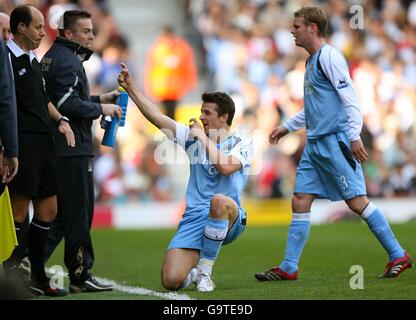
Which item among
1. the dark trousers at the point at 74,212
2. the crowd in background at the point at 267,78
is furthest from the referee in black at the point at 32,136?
the crowd in background at the point at 267,78

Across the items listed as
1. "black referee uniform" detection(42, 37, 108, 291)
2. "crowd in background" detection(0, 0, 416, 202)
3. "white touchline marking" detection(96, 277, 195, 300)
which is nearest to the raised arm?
"black referee uniform" detection(42, 37, 108, 291)

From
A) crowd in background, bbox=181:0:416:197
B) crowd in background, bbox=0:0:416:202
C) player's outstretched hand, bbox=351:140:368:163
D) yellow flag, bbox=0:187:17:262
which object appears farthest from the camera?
crowd in background, bbox=181:0:416:197

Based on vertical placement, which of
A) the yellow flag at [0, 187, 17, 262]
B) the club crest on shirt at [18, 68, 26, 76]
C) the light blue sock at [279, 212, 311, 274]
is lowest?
the light blue sock at [279, 212, 311, 274]

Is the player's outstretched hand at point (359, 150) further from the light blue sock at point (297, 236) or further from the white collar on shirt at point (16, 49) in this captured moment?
the white collar on shirt at point (16, 49)

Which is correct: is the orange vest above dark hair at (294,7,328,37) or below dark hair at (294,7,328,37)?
below

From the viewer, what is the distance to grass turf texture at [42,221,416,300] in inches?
309

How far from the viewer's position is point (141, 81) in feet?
67.8

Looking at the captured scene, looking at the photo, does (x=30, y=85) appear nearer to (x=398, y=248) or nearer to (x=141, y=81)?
(x=398, y=248)

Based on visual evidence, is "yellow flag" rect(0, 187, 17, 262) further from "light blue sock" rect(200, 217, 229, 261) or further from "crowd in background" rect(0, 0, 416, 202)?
"crowd in background" rect(0, 0, 416, 202)

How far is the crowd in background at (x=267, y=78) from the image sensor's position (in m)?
18.3

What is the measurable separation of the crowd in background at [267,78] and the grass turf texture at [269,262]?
2.73 meters

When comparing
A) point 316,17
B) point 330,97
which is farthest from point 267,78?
point 330,97

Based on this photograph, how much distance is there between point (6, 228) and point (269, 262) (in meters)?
3.99
